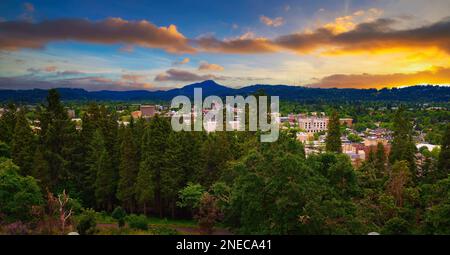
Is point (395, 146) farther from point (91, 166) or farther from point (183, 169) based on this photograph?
point (91, 166)

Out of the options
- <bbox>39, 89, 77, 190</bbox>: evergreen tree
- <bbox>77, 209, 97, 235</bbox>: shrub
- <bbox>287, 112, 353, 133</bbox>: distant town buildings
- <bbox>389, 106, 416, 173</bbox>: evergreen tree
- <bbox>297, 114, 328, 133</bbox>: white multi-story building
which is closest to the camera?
<bbox>77, 209, 97, 235</bbox>: shrub

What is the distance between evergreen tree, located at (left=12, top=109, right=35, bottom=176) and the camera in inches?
1053

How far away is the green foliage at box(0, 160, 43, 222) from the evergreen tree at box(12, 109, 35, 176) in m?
8.06

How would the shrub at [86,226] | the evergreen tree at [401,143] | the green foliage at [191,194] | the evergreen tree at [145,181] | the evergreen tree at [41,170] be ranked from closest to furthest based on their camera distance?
1. the shrub at [86,226]
2. the green foliage at [191,194]
3. the evergreen tree at [41,170]
4. the evergreen tree at [145,181]
5. the evergreen tree at [401,143]

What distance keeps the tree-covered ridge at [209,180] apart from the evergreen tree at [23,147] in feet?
0.25

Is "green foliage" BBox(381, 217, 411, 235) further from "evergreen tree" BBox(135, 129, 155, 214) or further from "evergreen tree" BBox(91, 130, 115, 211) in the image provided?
"evergreen tree" BBox(91, 130, 115, 211)

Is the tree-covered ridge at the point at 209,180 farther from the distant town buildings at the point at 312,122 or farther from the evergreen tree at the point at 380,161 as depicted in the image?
→ the distant town buildings at the point at 312,122

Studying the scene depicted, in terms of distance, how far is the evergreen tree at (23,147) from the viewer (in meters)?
26.7

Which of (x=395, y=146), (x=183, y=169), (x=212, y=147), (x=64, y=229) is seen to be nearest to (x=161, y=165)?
(x=183, y=169)

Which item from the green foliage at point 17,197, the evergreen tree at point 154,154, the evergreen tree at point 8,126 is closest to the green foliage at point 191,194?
the evergreen tree at point 154,154

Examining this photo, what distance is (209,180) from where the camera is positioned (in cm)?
2855

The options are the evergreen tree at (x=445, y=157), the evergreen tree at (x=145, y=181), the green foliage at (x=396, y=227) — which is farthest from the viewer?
the evergreen tree at (x=445, y=157)

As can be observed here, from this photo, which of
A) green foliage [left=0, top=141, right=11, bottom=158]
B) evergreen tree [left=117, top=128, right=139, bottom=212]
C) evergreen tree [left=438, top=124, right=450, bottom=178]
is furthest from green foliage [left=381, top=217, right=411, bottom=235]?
green foliage [left=0, top=141, right=11, bottom=158]

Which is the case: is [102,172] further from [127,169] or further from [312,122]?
[312,122]
